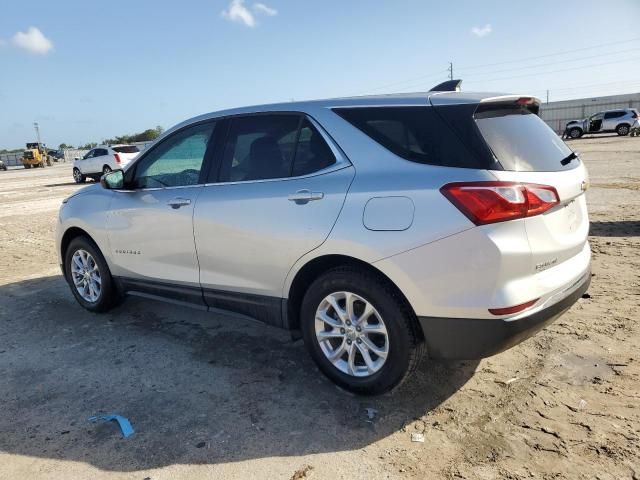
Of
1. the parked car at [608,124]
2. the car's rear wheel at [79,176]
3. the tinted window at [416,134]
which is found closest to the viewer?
the tinted window at [416,134]

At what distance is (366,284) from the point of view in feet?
9.50

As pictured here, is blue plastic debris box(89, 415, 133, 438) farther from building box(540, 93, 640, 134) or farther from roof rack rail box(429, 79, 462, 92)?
building box(540, 93, 640, 134)

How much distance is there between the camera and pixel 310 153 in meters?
3.26

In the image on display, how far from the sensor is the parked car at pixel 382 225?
259 cm

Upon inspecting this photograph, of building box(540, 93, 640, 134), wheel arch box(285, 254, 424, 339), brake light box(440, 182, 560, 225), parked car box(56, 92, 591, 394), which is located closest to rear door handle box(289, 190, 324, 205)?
parked car box(56, 92, 591, 394)

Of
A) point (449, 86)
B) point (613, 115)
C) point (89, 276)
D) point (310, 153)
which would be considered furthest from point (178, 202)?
point (613, 115)

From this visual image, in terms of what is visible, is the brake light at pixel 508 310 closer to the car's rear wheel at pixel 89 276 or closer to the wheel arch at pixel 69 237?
the car's rear wheel at pixel 89 276

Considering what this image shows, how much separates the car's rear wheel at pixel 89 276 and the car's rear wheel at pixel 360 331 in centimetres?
241

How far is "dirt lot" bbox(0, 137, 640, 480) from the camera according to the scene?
2.55 metres

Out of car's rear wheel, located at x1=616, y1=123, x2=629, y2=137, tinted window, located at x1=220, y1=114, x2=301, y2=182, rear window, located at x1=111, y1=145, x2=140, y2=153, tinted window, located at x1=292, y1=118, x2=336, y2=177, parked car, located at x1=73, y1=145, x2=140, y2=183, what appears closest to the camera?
tinted window, located at x1=292, y1=118, x2=336, y2=177

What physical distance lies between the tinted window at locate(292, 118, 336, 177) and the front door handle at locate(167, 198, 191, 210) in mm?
1025

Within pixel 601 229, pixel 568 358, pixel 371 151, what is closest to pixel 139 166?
pixel 371 151

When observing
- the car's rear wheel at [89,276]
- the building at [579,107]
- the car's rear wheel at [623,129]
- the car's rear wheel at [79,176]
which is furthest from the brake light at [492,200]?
the building at [579,107]

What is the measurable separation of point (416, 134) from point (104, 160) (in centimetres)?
2264
